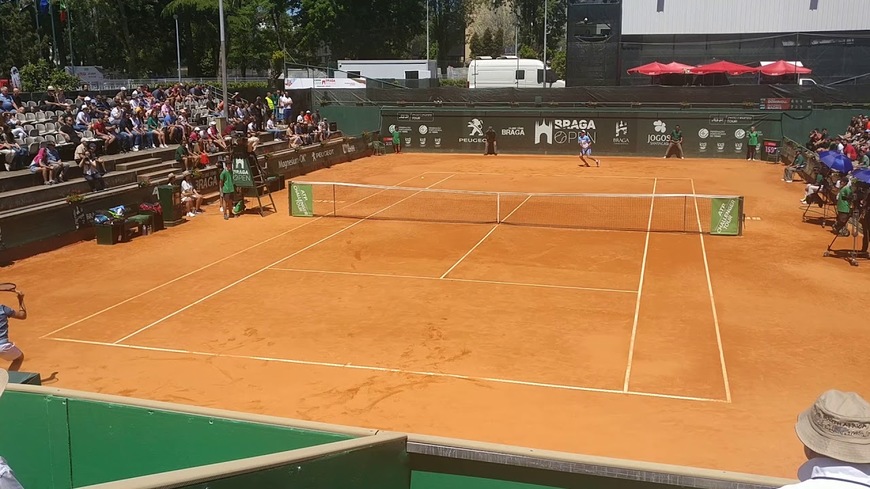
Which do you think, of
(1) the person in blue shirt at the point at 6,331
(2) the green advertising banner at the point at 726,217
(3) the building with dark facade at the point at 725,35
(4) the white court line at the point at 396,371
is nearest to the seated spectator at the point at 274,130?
(2) the green advertising banner at the point at 726,217

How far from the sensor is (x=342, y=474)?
392cm

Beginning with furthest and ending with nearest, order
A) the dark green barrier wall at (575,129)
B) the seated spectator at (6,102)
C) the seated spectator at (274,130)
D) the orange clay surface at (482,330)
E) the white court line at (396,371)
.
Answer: the dark green barrier wall at (575,129)
the seated spectator at (274,130)
the seated spectator at (6,102)
the white court line at (396,371)
the orange clay surface at (482,330)

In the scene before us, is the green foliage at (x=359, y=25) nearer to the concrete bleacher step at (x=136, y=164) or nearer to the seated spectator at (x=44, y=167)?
the concrete bleacher step at (x=136, y=164)

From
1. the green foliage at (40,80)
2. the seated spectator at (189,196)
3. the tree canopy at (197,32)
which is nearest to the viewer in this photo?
the seated spectator at (189,196)

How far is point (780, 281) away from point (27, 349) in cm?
1409

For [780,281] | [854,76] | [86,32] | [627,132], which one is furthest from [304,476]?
[86,32]

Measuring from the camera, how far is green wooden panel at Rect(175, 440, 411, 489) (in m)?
3.53

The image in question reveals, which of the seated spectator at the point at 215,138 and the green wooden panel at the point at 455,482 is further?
the seated spectator at the point at 215,138

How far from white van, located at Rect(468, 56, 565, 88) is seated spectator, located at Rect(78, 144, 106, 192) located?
36592mm

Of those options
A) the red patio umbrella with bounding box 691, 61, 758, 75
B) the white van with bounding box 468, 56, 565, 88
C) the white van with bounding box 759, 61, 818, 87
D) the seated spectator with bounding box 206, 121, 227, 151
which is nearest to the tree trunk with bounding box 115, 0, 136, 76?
the white van with bounding box 468, 56, 565, 88

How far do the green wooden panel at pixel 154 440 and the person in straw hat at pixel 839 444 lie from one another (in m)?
2.32

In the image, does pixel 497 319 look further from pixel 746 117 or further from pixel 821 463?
pixel 746 117

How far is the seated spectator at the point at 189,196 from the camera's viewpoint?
2361 cm

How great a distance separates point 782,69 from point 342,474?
163ft
